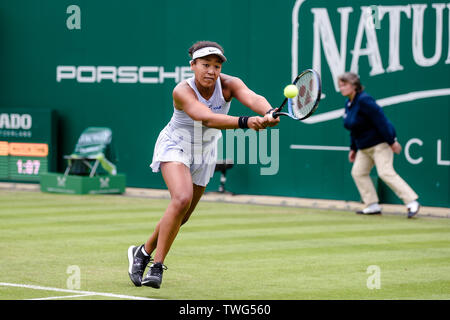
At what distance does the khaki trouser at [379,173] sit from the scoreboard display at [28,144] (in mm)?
6909

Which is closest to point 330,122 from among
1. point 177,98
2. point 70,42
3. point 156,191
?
point 156,191

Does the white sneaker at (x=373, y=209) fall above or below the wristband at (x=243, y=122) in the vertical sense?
below

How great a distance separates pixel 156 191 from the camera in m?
18.0

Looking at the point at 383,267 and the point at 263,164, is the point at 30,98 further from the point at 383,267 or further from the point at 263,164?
the point at 383,267

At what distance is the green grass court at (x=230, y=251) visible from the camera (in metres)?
8.09

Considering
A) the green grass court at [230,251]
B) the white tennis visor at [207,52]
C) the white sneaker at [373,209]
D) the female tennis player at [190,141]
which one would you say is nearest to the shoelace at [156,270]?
the female tennis player at [190,141]

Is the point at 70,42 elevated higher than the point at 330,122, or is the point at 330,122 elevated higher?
the point at 70,42

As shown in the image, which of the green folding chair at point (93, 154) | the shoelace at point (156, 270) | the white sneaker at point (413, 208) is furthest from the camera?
the green folding chair at point (93, 154)

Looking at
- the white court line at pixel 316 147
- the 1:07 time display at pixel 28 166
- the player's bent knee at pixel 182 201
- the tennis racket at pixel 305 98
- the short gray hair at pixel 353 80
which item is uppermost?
the short gray hair at pixel 353 80

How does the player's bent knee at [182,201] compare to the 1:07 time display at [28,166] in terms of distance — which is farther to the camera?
the 1:07 time display at [28,166]

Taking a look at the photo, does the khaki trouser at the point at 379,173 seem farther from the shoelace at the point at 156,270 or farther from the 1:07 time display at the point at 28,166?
the 1:07 time display at the point at 28,166

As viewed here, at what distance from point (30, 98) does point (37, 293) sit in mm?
12527

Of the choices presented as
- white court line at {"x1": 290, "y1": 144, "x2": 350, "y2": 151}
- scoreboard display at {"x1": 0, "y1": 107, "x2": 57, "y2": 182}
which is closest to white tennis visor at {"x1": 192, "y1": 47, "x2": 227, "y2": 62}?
white court line at {"x1": 290, "y1": 144, "x2": 350, "y2": 151}

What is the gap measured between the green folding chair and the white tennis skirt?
9.12m
